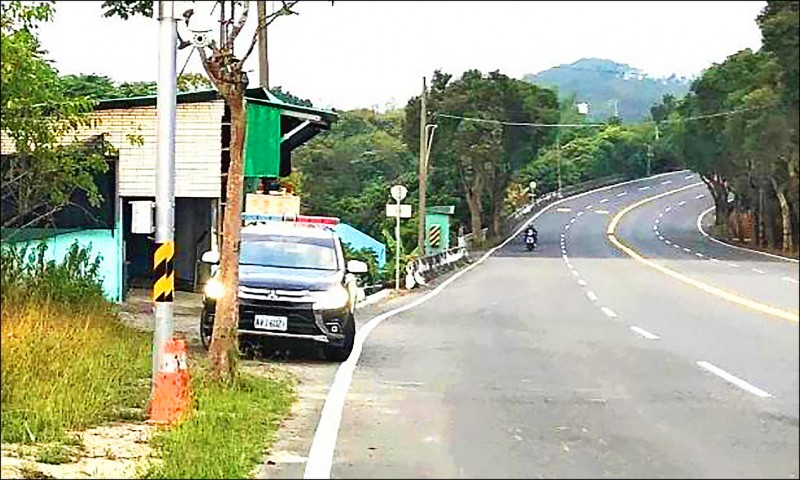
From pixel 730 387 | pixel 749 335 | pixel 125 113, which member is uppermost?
pixel 125 113

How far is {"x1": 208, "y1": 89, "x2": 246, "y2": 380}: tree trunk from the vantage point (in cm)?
1167

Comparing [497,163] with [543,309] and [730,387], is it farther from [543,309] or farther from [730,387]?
[730,387]

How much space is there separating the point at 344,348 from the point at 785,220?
26.7 feet

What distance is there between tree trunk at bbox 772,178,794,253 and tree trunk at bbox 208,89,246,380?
5734 mm

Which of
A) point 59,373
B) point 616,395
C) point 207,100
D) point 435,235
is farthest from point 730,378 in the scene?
point 435,235

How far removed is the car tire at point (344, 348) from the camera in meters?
14.8

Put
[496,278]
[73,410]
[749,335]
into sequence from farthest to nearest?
[496,278], [73,410], [749,335]

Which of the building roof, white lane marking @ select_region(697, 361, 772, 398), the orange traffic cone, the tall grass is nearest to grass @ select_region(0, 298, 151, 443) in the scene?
the tall grass

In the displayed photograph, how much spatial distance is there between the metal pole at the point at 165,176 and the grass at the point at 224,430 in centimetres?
77

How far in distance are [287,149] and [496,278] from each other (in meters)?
7.82

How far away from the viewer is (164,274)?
10.4 m

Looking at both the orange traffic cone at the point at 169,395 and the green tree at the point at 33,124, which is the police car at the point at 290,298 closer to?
the green tree at the point at 33,124

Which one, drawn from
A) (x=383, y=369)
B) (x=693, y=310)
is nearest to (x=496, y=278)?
(x=383, y=369)

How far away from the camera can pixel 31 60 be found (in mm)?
11938
